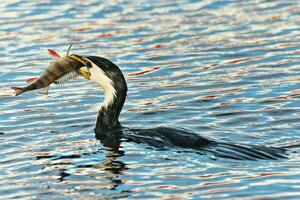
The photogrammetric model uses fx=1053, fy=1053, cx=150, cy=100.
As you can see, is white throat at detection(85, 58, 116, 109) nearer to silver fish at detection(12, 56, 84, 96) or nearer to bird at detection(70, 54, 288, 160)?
bird at detection(70, 54, 288, 160)

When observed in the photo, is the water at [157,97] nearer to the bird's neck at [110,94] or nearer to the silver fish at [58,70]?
the bird's neck at [110,94]

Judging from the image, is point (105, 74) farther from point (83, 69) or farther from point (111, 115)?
point (111, 115)

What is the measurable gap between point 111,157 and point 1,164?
1278 millimetres

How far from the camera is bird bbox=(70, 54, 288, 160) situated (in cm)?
1184

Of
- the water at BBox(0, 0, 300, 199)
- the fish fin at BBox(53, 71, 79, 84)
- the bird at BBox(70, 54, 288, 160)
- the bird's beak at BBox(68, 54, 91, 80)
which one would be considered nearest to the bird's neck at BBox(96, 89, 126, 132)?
the bird at BBox(70, 54, 288, 160)

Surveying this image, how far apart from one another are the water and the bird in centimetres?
18

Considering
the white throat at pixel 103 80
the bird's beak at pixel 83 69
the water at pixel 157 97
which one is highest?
the bird's beak at pixel 83 69

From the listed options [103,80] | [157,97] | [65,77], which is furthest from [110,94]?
[157,97]

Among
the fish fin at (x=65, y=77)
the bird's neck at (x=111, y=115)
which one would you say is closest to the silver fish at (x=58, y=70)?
the fish fin at (x=65, y=77)

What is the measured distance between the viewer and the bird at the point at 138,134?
11836 mm

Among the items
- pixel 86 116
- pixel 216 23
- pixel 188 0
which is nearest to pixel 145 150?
pixel 86 116

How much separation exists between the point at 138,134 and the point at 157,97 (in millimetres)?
2761

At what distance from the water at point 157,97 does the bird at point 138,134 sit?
176 mm

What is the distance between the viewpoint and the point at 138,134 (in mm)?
12844
